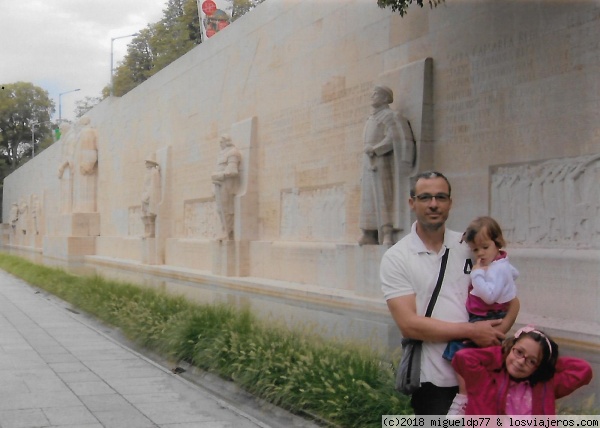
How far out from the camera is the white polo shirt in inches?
108

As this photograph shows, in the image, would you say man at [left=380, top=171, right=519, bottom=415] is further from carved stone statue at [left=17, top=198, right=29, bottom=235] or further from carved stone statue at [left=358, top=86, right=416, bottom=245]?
carved stone statue at [left=17, top=198, right=29, bottom=235]

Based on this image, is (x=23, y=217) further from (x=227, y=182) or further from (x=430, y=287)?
(x=430, y=287)

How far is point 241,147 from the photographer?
1115cm

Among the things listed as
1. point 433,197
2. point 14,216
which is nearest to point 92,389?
point 433,197

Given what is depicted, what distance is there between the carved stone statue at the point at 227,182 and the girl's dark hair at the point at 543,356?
28.4 ft

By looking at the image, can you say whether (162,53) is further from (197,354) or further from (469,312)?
(469,312)

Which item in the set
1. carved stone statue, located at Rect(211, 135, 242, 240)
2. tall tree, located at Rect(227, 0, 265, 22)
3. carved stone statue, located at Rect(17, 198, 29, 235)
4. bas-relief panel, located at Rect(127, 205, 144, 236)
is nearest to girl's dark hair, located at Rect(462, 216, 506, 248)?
carved stone statue, located at Rect(211, 135, 242, 240)

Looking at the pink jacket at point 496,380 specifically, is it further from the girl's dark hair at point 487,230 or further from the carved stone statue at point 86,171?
the carved stone statue at point 86,171

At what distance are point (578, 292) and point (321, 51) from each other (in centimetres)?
513

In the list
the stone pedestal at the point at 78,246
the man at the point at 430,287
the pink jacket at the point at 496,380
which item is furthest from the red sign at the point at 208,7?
the pink jacket at the point at 496,380

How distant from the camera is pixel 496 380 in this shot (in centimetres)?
264

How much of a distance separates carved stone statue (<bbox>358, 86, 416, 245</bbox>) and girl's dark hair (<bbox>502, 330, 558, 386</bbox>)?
451 centimetres

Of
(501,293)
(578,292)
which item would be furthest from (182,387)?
(501,293)

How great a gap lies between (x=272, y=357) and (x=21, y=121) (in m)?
60.8
